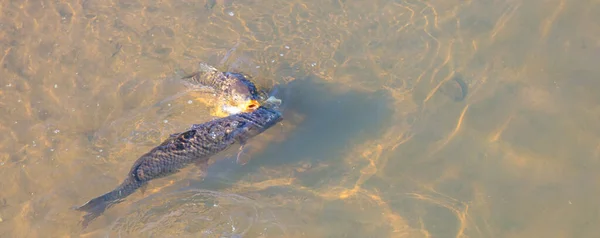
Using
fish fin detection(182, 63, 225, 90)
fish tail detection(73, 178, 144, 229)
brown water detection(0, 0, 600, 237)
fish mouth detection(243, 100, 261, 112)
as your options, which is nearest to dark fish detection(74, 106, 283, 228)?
fish tail detection(73, 178, 144, 229)

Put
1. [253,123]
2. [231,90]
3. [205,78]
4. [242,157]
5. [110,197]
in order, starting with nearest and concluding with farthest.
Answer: [110,197], [253,123], [242,157], [231,90], [205,78]

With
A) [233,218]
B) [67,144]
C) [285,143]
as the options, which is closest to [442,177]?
[285,143]

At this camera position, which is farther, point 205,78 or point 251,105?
point 205,78

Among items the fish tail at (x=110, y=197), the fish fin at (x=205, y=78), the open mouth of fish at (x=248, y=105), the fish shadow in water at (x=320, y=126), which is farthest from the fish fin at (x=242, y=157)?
the fish tail at (x=110, y=197)

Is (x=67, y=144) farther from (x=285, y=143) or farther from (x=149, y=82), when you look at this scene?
(x=285, y=143)

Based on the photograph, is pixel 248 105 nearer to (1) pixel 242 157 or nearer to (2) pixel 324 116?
(1) pixel 242 157

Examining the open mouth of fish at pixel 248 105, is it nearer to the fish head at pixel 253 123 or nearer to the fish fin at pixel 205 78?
the fish head at pixel 253 123

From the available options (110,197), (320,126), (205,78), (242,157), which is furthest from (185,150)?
(320,126)

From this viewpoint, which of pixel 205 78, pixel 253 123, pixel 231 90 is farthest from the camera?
pixel 205 78
